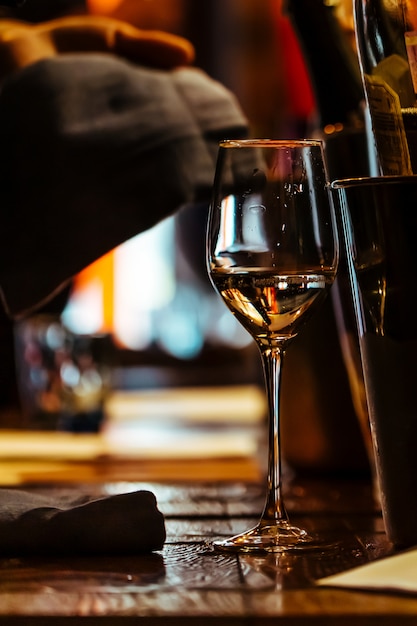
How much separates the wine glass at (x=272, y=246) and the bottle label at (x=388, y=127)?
0.04m

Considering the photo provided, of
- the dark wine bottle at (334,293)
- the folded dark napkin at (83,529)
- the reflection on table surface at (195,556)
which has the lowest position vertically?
the reflection on table surface at (195,556)

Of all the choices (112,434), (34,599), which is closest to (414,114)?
(34,599)

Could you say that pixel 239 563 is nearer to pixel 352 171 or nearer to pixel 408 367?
pixel 408 367

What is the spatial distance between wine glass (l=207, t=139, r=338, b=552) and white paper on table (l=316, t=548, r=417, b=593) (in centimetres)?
10

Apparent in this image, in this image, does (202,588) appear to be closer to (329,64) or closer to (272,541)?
(272,541)

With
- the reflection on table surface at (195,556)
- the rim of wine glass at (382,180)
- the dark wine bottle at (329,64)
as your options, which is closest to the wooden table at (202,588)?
the reflection on table surface at (195,556)

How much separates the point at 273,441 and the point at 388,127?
178 mm

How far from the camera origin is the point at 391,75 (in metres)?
0.61

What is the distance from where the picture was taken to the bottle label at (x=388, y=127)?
60 cm

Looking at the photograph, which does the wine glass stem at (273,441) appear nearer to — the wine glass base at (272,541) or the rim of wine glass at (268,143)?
the wine glass base at (272,541)

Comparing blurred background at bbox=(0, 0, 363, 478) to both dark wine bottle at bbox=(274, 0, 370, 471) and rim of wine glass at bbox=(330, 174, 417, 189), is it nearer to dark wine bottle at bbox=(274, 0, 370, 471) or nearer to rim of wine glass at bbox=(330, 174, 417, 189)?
dark wine bottle at bbox=(274, 0, 370, 471)

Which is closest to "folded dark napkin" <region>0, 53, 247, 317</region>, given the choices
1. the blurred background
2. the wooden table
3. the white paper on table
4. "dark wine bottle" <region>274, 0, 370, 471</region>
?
"dark wine bottle" <region>274, 0, 370, 471</region>

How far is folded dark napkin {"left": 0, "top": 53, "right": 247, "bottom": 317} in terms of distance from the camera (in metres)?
0.84

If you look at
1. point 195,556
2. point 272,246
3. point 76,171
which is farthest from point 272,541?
point 76,171
